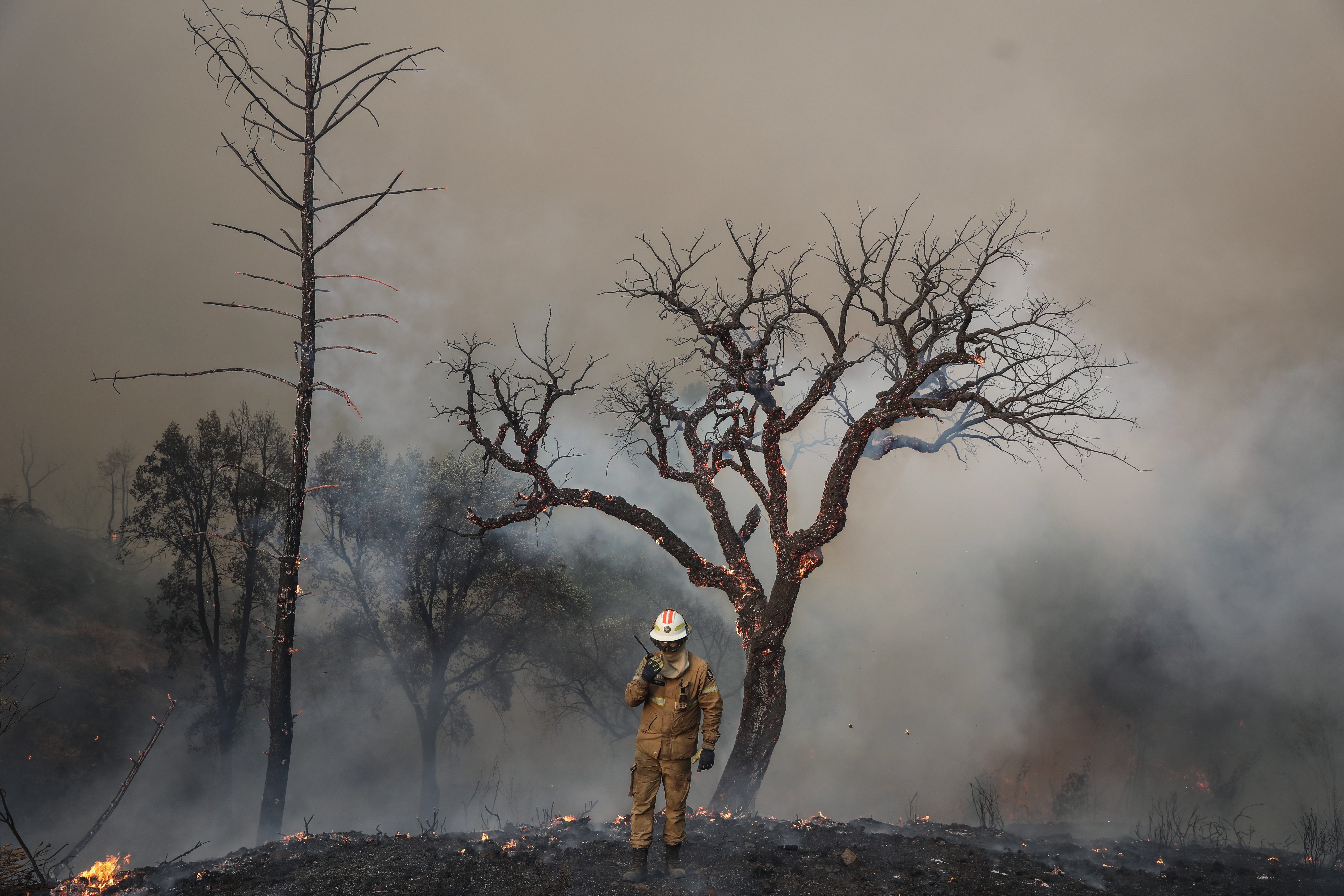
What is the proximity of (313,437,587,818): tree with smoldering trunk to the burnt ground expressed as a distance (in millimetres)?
11904

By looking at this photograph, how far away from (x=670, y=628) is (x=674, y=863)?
2.48 meters

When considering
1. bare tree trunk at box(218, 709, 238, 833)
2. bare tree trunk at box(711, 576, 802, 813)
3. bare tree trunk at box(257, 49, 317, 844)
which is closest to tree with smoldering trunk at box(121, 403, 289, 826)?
bare tree trunk at box(218, 709, 238, 833)

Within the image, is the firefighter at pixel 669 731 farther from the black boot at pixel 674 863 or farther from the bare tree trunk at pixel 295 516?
the bare tree trunk at pixel 295 516

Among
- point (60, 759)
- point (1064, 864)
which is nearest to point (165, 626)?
point (60, 759)

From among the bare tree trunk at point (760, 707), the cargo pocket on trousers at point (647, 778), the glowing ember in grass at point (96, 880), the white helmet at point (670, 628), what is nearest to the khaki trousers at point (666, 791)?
the cargo pocket on trousers at point (647, 778)

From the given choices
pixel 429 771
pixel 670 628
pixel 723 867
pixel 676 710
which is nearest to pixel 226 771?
pixel 429 771

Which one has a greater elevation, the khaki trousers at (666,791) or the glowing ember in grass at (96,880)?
the khaki trousers at (666,791)

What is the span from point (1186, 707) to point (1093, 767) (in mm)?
3889

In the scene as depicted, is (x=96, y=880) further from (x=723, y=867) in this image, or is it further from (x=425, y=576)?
(x=425, y=576)

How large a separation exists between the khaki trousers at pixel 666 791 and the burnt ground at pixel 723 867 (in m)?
0.48

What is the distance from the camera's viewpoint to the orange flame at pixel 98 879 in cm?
705

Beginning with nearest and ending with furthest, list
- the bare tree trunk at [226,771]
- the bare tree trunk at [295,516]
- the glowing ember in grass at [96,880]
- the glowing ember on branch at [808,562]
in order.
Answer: the glowing ember in grass at [96,880], the bare tree trunk at [295,516], the glowing ember on branch at [808,562], the bare tree trunk at [226,771]

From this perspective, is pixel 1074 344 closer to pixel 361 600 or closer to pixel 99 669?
pixel 361 600

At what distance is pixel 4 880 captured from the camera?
260 inches
